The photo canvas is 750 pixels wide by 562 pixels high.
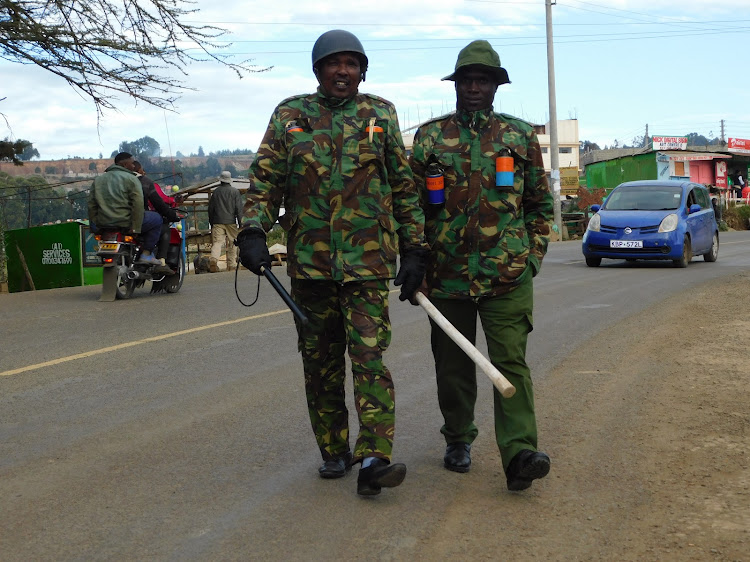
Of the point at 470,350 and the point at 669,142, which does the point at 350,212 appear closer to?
the point at 470,350

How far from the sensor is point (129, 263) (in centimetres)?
1355

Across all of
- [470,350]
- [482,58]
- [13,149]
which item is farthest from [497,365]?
[13,149]

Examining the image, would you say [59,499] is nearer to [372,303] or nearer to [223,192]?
[372,303]

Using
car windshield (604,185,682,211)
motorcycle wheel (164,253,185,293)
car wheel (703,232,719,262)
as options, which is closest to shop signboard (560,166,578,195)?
car wheel (703,232,719,262)

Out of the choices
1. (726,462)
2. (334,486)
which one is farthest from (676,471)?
(334,486)

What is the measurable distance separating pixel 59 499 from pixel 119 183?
8711mm

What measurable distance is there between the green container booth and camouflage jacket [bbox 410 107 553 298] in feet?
43.6

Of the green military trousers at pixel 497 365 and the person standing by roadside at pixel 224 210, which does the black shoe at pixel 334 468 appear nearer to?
the green military trousers at pixel 497 365

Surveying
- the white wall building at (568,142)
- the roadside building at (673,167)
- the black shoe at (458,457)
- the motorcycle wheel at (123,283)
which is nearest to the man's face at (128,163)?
the motorcycle wheel at (123,283)

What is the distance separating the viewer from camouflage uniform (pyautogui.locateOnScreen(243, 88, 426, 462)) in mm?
4508

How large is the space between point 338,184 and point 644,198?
16.2 m

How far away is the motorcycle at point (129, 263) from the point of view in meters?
13.1

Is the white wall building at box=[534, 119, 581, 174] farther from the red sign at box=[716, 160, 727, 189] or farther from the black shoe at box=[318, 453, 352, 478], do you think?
the black shoe at box=[318, 453, 352, 478]

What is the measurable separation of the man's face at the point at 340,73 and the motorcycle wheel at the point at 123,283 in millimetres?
9332
